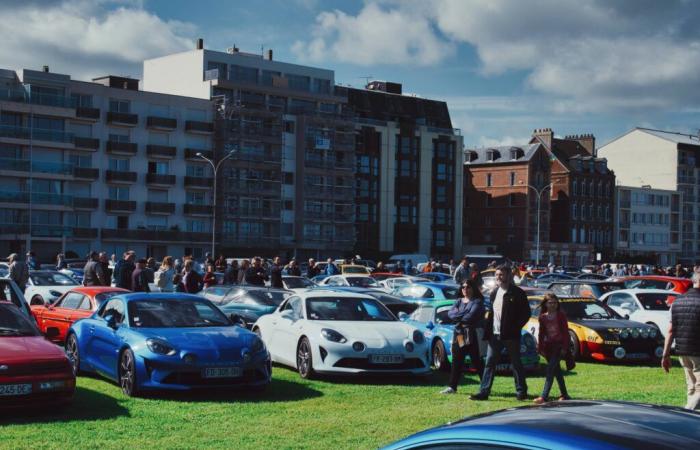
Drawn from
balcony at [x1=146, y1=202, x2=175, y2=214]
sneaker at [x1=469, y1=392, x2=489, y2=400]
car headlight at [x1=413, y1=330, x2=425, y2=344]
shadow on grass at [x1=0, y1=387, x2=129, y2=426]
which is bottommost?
shadow on grass at [x1=0, y1=387, x2=129, y2=426]

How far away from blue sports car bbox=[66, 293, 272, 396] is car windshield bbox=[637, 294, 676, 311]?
40.9 feet

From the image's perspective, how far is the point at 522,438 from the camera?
3.70 m

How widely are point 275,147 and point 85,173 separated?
17.8 metres

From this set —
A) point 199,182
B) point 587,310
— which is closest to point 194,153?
point 199,182

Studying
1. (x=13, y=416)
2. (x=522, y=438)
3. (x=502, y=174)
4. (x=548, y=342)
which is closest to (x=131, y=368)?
(x=13, y=416)

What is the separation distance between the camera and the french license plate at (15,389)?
11.1 metres

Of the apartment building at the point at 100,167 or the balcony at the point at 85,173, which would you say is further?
the balcony at the point at 85,173

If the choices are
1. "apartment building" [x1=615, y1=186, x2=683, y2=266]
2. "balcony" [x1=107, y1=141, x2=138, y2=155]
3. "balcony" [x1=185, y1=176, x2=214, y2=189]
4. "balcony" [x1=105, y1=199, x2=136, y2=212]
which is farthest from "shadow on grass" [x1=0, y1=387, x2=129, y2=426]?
"apartment building" [x1=615, y1=186, x2=683, y2=266]

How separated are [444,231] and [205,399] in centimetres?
9416

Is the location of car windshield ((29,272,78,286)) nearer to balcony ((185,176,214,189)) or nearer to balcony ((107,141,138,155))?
balcony ((107,141,138,155))

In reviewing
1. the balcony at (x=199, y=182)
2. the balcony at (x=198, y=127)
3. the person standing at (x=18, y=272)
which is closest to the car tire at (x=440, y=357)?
the person standing at (x=18, y=272)

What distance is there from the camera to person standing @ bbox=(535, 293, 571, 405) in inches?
531

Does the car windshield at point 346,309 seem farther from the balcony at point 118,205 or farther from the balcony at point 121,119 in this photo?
the balcony at point 121,119

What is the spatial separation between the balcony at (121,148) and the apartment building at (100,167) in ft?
0.25
